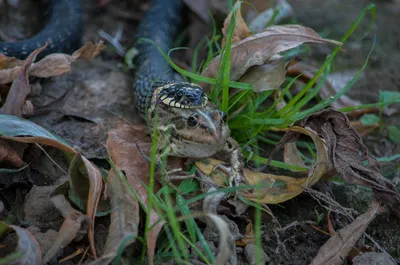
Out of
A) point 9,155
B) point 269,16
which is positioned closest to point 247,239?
point 9,155

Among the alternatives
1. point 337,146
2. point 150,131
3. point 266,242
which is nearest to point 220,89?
point 150,131

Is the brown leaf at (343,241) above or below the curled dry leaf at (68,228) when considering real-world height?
below

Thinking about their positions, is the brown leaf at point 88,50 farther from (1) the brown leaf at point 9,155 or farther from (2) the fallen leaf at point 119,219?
(2) the fallen leaf at point 119,219

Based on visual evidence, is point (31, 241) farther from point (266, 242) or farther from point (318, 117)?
point (318, 117)

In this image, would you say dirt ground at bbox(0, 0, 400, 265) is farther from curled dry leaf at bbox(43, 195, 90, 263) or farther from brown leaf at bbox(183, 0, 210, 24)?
brown leaf at bbox(183, 0, 210, 24)

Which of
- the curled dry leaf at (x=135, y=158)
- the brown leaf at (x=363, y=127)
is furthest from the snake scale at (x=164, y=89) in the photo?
the brown leaf at (x=363, y=127)
